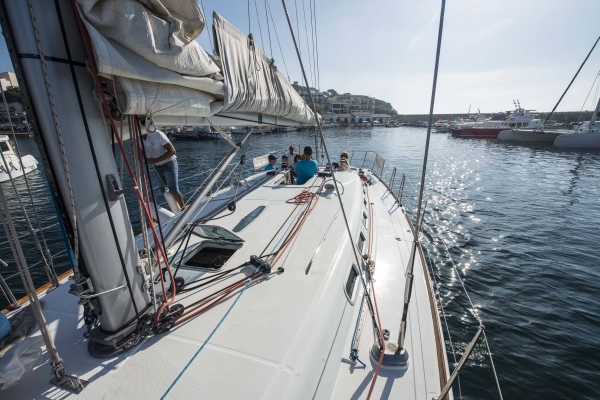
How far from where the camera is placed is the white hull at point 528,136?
34844mm

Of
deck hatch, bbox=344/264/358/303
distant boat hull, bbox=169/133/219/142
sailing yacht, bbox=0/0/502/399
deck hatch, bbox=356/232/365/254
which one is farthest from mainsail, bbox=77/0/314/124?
distant boat hull, bbox=169/133/219/142

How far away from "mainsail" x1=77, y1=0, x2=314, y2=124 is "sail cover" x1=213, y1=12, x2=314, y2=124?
0.04ft

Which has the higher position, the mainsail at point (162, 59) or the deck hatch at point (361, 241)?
the mainsail at point (162, 59)

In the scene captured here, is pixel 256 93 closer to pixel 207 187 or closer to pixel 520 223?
pixel 207 187

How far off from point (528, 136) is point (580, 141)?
6.98 metres

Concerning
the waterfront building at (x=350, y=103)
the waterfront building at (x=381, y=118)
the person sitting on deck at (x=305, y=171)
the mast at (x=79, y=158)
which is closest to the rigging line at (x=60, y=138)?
the mast at (x=79, y=158)

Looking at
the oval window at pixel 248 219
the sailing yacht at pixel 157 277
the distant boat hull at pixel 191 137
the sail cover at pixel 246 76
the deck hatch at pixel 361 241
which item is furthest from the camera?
the distant boat hull at pixel 191 137

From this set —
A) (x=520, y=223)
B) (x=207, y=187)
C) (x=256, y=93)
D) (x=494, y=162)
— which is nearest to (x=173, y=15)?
(x=256, y=93)

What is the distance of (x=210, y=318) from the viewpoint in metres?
2.26

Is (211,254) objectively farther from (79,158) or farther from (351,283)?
(79,158)

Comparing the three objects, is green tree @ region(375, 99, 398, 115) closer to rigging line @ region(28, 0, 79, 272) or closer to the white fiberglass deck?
the white fiberglass deck

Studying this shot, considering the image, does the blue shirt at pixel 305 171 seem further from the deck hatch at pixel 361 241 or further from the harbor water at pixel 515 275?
the harbor water at pixel 515 275

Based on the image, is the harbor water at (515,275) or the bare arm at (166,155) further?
the bare arm at (166,155)

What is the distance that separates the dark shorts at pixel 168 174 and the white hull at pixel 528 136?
4539 cm
